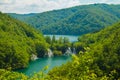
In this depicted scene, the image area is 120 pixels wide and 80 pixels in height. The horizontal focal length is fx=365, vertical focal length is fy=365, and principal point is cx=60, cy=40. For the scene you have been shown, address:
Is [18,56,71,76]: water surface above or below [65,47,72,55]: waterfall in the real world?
above

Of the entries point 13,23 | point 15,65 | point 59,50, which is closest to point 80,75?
point 15,65

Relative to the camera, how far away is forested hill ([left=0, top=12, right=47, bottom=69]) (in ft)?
381

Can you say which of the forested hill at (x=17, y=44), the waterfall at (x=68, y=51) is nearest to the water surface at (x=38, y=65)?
the forested hill at (x=17, y=44)

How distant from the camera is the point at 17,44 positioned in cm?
13975

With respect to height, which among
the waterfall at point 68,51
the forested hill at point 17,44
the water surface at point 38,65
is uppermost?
the forested hill at point 17,44

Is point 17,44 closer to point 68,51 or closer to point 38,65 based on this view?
point 68,51

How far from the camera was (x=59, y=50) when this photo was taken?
157m

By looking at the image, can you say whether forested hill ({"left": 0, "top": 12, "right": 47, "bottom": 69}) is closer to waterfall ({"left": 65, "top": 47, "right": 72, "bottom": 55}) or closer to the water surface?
the water surface

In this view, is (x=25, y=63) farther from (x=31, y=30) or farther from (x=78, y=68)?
(x=78, y=68)

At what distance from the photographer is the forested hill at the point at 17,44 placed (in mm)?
116125

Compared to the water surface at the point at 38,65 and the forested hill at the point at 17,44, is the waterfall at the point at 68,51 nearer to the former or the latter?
the forested hill at the point at 17,44

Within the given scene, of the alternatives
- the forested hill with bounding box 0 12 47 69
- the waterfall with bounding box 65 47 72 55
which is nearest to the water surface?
the forested hill with bounding box 0 12 47 69

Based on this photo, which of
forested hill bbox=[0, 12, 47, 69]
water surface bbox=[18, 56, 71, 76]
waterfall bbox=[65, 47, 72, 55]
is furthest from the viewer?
waterfall bbox=[65, 47, 72, 55]

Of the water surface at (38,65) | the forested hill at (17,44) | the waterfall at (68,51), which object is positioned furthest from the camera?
the waterfall at (68,51)
